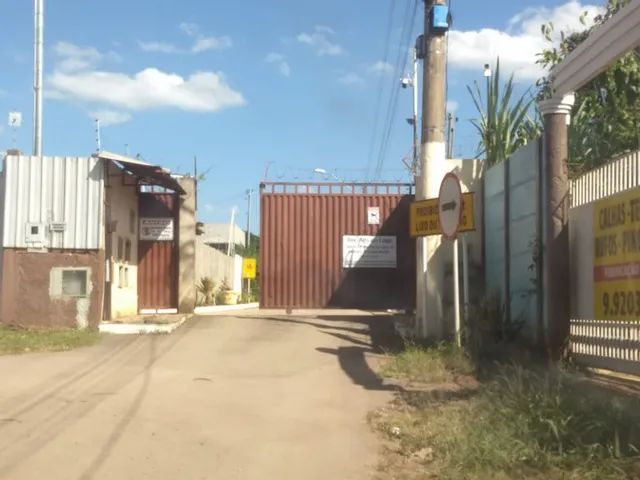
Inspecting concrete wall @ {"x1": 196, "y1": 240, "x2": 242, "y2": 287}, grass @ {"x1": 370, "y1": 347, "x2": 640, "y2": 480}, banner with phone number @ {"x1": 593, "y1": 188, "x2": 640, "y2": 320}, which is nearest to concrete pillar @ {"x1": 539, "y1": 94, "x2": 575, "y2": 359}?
banner with phone number @ {"x1": 593, "y1": 188, "x2": 640, "y2": 320}

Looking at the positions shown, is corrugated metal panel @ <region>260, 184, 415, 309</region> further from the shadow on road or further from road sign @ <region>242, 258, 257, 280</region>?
road sign @ <region>242, 258, 257, 280</region>

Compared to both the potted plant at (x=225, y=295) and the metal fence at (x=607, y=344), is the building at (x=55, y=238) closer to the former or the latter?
the metal fence at (x=607, y=344)

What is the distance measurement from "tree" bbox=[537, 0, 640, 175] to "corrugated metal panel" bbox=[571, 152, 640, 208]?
2998 mm

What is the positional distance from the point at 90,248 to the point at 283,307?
4941 mm

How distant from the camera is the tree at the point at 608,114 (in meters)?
13.6

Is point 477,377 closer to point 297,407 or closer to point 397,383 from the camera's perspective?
point 397,383

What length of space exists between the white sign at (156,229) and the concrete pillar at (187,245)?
37 cm

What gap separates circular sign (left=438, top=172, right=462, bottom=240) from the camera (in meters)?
10.6

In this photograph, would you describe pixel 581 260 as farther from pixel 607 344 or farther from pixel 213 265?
pixel 213 265

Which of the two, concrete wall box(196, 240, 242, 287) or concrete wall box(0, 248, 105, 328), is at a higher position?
concrete wall box(196, 240, 242, 287)

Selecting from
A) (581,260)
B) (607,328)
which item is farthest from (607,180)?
(607,328)

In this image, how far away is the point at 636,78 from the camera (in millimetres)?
13758

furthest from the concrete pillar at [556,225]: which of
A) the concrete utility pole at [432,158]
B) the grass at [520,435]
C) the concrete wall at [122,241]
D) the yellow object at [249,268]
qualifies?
the yellow object at [249,268]

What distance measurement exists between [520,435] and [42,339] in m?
9.76
